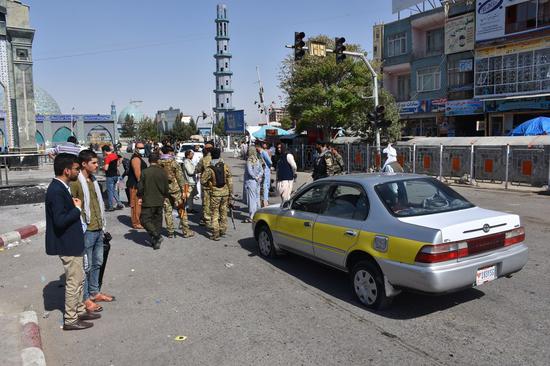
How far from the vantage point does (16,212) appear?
40.1 ft

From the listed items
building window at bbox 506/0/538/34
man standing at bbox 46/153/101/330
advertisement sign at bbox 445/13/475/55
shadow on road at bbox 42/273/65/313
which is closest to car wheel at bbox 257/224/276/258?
shadow on road at bbox 42/273/65/313

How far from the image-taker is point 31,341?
4289mm

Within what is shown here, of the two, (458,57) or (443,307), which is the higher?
(458,57)

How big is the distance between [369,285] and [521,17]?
27.3 m

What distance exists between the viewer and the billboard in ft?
107

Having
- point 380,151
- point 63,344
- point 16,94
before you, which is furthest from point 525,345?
point 16,94

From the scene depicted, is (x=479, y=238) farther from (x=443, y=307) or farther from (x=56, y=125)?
(x=56, y=125)

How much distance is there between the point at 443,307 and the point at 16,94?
28.2 metres

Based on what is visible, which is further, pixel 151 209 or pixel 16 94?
pixel 16 94

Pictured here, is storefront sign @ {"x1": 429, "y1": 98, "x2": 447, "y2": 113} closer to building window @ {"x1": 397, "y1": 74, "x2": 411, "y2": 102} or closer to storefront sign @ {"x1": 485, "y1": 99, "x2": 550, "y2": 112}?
building window @ {"x1": 397, "y1": 74, "x2": 411, "y2": 102}

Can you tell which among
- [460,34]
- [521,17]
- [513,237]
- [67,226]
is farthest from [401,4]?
[67,226]

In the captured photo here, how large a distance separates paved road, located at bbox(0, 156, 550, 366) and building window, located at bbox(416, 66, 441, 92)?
87.4 feet

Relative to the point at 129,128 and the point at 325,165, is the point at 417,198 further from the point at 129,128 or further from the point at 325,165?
the point at 129,128

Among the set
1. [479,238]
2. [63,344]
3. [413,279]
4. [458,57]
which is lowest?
[63,344]
